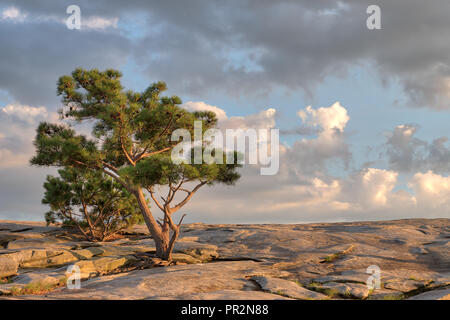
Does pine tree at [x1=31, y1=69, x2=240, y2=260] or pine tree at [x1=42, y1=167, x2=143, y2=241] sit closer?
pine tree at [x1=31, y1=69, x2=240, y2=260]

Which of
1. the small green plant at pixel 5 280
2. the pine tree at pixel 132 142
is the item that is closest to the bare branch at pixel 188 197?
the pine tree at pixel 132 142

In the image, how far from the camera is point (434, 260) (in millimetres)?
16188

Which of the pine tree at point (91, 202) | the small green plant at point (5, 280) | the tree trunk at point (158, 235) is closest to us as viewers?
the small green plant at point (5, 280)

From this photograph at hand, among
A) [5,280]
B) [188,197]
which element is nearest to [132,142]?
[188,197]

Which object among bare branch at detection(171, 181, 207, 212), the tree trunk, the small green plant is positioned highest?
bare branch at detection(171, 181, 207, 212)

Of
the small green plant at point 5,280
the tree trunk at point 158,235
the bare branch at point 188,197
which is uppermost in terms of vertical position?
the bare branch at point 188,197

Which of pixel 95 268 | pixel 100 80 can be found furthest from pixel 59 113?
pixel 95 268

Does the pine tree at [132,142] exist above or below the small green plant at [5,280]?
above

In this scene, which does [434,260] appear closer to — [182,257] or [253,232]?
[253,232]

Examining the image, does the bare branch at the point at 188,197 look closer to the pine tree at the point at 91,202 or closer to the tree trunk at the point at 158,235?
the tree trunk at the point at 158,235

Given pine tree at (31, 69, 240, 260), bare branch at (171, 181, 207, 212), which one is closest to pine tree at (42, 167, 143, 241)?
pine tree at (31, 69, 240, 260)

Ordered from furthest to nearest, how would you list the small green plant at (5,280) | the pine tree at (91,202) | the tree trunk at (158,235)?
the pine tree at (91,202) → the tree trunk at (158,235) → the small green plant at (5,280)

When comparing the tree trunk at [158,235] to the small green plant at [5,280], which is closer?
the small green plant at [5,280]

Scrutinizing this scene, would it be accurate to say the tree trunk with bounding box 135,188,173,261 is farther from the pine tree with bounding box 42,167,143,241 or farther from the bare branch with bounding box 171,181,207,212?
the pine tree with bounding box 42,167,143,241
